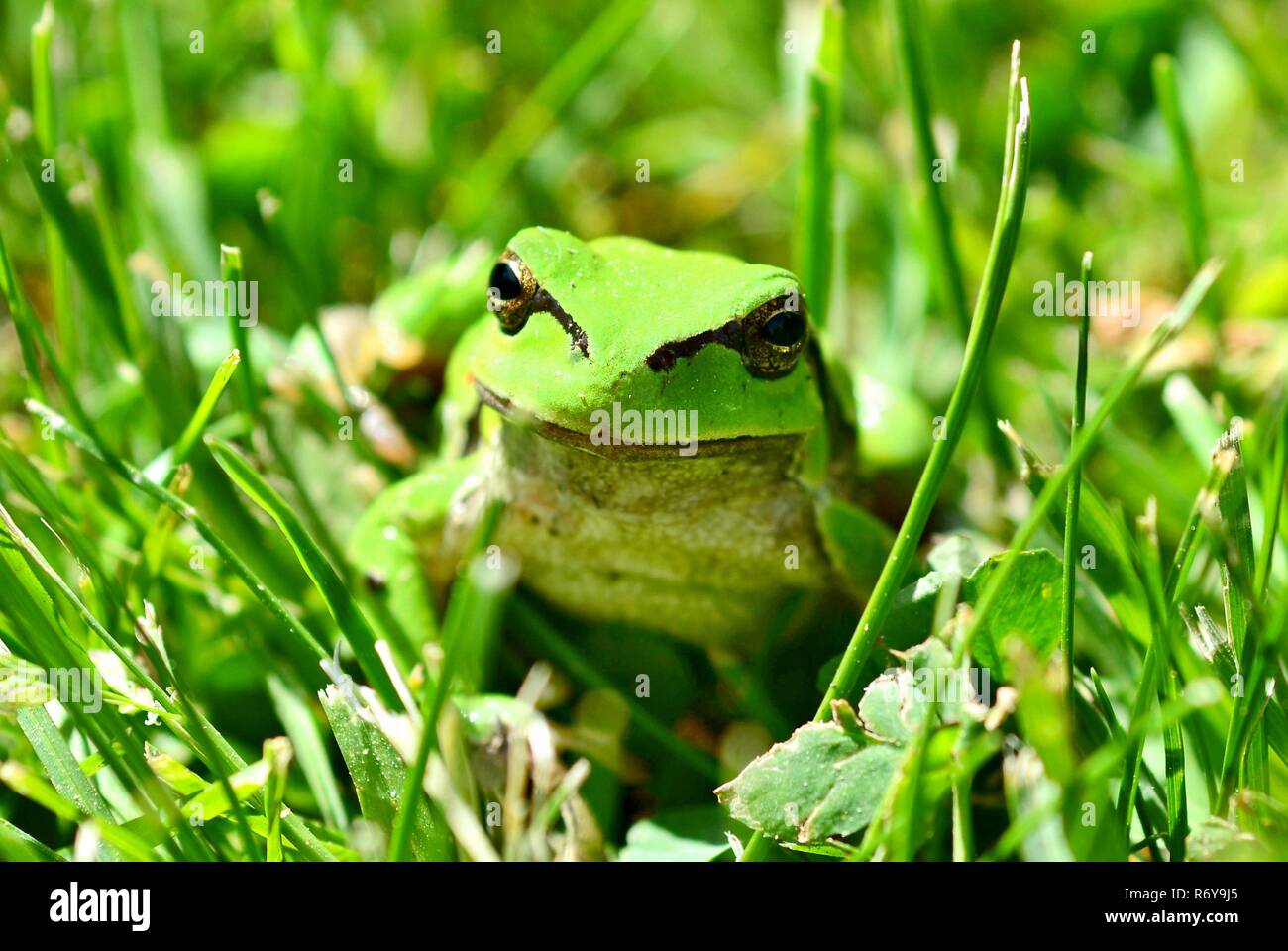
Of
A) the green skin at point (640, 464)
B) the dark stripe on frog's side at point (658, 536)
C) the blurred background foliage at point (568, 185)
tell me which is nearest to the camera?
the green skin at point (640, 464)

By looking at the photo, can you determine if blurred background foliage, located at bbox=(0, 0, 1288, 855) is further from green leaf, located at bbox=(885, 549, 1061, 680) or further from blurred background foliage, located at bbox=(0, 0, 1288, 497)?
green leaf, located at bbox=(885, 549, 1061, 680)

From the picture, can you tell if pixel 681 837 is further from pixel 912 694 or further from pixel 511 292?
pixel 511 292
